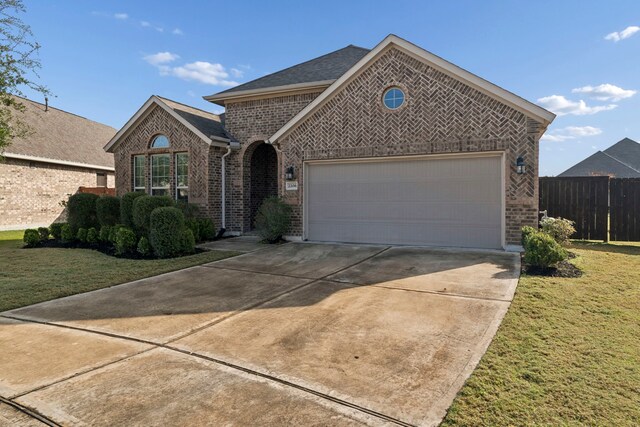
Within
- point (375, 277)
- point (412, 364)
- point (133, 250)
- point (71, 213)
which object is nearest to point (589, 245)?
point (375, 277)

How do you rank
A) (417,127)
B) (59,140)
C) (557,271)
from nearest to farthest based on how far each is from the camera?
(557,271) < (417,127) < (59,140)

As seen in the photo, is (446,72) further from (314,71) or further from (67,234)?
(67,234)

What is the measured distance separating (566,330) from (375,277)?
3211 mm

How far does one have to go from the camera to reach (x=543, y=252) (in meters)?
6.71

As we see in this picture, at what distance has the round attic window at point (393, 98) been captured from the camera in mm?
10047

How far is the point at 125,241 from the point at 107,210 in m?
2.28

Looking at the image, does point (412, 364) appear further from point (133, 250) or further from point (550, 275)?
point (133, 250)

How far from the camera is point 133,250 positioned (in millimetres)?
9992

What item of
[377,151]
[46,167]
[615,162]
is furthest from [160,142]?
[615,162]

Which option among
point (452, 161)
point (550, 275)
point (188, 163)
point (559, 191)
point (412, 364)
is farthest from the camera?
point (188, 163)

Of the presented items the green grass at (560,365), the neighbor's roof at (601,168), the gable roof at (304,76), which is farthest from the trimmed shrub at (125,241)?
the neighbor's roof at (601,168)

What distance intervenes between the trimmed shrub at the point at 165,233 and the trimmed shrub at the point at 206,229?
2654 mm

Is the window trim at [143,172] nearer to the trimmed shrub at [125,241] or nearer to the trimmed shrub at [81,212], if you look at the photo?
the trimmed shrub at [81,212]

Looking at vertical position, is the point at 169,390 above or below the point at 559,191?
below
